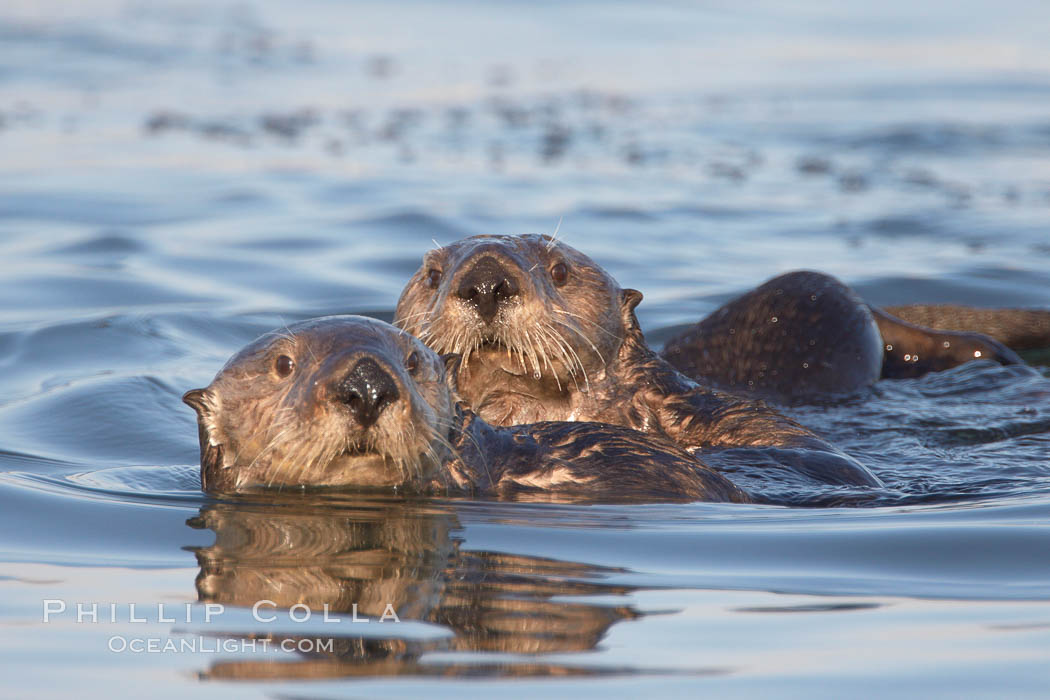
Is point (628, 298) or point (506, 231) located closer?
point (628, 298)

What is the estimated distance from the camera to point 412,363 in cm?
416

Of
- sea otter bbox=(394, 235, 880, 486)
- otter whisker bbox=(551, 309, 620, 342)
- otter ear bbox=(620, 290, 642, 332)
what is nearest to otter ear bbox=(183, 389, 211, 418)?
sea otter bbox=(394, 235, 880, 486)

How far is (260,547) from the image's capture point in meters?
3.84

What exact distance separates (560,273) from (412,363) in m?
1.33

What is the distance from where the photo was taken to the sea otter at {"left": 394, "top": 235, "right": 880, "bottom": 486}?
4941 millimetres

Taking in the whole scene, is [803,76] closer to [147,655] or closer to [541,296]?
[541,296]

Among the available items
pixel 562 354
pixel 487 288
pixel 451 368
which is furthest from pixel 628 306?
pixel 451 368

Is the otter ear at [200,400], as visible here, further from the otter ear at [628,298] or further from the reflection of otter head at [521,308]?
the otter ear at [628,298]

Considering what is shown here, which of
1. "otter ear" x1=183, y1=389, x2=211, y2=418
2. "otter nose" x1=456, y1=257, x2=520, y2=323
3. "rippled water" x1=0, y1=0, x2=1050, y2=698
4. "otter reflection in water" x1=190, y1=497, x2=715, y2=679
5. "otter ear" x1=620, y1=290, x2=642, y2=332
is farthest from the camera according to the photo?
"otter ear" x1=620, y1=290, x2=642, y2=332

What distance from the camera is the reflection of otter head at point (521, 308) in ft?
16.1

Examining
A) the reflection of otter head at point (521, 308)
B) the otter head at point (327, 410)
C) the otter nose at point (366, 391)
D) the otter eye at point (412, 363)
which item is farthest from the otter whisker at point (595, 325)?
the otter nose at point (366, 391)

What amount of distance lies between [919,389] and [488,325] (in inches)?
112

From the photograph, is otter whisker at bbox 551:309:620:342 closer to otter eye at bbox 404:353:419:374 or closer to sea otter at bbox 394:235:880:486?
sea otter at bbox 394:235:880:486

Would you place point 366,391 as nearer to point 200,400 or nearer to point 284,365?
point 284,365
